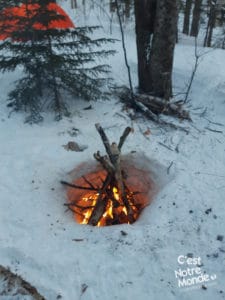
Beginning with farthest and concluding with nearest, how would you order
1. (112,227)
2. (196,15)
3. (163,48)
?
(196,15) < (163,48) < (112,227)

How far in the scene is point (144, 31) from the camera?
23.1 ft

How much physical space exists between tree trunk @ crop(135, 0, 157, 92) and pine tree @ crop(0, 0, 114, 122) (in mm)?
1076

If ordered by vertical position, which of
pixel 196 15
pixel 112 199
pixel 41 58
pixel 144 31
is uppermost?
pixel 144 31

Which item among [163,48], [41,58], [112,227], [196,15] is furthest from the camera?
[196,15]

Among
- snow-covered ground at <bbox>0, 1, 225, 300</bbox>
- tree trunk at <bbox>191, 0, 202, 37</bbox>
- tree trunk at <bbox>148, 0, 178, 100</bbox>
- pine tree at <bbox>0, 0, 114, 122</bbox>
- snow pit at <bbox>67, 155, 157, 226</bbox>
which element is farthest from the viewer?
tree trunk at <bbox>191, 0, 202, 37</bbox>

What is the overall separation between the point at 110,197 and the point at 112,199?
45mm

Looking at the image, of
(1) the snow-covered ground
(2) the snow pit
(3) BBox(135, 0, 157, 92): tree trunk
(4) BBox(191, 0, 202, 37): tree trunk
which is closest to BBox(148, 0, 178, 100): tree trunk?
(3) BBox(135, 0, 157, 92): tree trunk

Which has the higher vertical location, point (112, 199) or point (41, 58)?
point (41, 58)

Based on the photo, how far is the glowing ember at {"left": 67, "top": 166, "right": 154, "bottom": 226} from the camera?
4953 millimetres

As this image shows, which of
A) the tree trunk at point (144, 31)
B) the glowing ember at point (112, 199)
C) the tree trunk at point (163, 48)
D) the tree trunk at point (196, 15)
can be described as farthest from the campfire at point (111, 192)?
the tree trunk at point (196, 15)

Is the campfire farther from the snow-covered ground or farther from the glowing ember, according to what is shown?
the snow-covered ground

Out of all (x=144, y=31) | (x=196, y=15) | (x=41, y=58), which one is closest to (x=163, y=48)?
(x=144, y=31)

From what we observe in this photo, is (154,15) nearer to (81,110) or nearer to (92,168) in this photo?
(81,110)

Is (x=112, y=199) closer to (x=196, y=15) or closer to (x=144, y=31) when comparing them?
(x=144, y=31)
